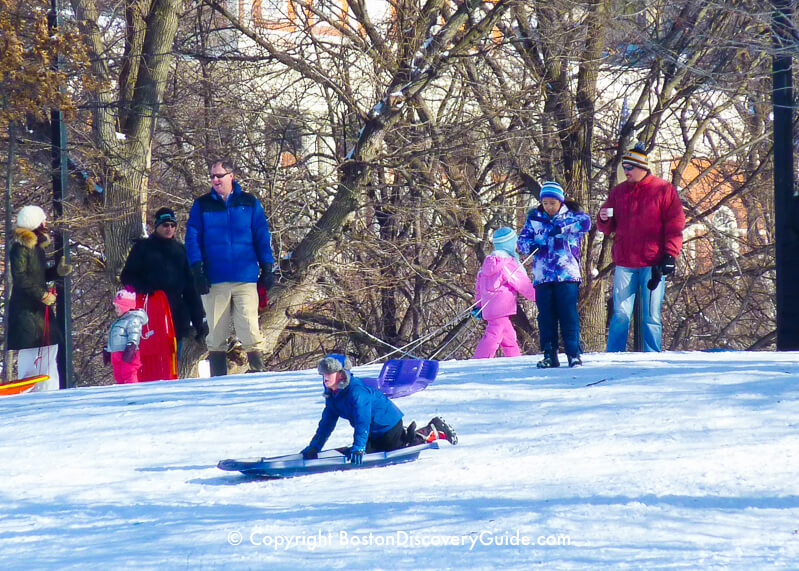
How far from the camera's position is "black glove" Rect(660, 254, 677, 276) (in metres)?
8.17

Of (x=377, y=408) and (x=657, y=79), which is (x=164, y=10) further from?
(x=377, y=408)

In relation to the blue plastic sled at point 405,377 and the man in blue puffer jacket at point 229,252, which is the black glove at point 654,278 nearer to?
the blue plastic sled at point 405,377

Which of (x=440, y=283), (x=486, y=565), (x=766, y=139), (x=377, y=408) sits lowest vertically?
(x=486, y=565)

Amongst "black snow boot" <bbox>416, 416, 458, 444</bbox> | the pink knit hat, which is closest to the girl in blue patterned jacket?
"black snow boot" <bbox>416, 416, 458, 444</bbox>

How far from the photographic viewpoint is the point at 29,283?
9609 millimetres

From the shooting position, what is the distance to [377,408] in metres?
5.44

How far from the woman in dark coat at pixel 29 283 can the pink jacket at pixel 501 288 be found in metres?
4.18

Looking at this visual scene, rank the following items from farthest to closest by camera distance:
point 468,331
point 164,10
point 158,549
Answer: point 468,331 < point 164,10 < point 158,549

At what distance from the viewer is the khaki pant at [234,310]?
848 centimetres

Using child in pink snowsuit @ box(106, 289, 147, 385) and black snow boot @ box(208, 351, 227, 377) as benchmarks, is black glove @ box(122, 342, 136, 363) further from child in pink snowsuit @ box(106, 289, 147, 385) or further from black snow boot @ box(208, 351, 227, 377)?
black snow boot @ box(208, 351, 227, 377)

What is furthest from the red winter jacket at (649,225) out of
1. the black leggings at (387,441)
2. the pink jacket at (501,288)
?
the black leggings at (387,441)

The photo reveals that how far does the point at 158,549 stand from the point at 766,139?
609 inches

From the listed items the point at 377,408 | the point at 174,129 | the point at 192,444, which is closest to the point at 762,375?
the point at 377,408

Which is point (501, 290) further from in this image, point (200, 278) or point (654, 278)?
point (200, 278)
